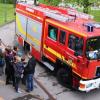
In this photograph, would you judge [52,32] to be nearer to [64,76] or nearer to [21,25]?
[64,76]

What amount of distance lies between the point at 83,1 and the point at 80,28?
8099mm

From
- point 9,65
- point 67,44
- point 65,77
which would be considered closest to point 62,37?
point 67,44

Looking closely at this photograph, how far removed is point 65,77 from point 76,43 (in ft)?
5.45

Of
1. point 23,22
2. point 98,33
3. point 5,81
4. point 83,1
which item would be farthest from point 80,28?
point 83,1

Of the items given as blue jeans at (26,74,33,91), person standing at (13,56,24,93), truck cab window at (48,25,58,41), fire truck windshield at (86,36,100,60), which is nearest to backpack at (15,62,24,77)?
person standing at (13,56,24,93)

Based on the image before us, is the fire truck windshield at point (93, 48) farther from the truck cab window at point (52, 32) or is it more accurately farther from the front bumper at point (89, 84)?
the truck cab window at point (52, 32)

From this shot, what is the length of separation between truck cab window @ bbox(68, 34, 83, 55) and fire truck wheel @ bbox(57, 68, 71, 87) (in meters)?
1.13

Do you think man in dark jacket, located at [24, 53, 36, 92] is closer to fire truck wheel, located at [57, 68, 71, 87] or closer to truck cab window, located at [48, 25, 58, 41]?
fire truck wheel, located at [57, 68, 71, 87]

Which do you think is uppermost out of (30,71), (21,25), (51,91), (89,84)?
(21,25)

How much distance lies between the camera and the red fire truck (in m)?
10.8

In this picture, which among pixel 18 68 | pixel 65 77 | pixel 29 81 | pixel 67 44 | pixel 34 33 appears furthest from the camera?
pixel 34 33

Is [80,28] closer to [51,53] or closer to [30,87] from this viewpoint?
[51,53]

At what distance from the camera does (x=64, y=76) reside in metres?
12.0

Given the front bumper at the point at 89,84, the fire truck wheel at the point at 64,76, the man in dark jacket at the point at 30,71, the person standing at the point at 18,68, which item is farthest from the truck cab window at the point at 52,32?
the front bumper at the point at 89,84
